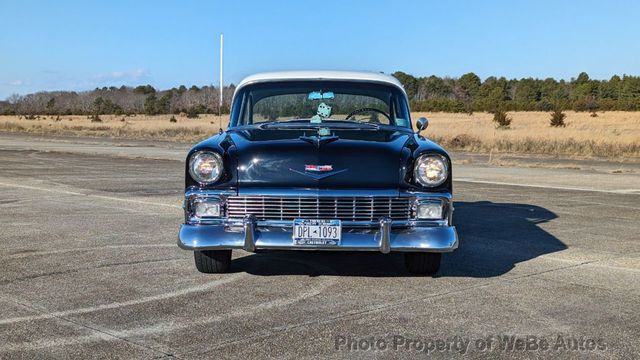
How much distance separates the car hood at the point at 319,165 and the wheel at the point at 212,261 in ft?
2.66

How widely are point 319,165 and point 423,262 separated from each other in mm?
1306

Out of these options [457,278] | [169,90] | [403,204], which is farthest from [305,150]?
[169,90]

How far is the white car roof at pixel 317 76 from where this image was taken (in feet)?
23.3

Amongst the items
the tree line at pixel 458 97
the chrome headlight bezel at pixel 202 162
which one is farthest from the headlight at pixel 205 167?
the tree line at pixel 458 97

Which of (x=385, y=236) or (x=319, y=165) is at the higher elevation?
(x=319, y=165)

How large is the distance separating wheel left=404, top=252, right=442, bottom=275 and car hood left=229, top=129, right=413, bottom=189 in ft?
2.71

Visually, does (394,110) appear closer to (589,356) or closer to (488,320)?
(488,320)

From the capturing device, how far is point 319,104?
6988 millimetres

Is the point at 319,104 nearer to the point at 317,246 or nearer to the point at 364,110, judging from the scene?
the point at 364,110

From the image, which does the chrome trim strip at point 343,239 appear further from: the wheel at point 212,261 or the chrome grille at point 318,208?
the wheel at point 212,261

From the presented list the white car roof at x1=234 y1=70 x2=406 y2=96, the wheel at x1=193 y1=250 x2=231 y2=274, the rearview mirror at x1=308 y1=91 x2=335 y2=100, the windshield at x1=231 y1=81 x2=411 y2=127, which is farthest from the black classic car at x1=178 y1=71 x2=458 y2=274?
the white car roof at x1=234 y1=70 x2=406 y2=96

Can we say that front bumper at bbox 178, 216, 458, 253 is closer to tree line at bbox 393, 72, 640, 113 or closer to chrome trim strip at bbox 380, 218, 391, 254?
chrome trim strip at bbox 380, 218, 391, 254

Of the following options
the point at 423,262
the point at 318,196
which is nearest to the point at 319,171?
the point at 318,196

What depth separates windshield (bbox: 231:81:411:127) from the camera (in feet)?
22.7
